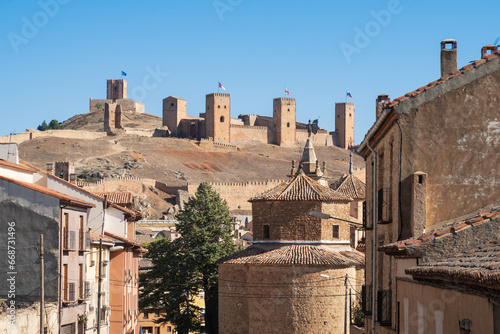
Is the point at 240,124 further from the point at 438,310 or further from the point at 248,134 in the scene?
the point at 438,310

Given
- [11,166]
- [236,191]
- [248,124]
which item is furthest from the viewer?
[248,124]

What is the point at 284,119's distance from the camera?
165 metres

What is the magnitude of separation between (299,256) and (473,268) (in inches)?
1157

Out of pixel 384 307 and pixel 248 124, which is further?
pixel 248 124

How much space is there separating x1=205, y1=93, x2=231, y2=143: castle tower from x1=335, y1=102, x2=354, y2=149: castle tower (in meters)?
27.1

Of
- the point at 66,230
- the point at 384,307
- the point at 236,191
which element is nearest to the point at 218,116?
the point at 236,191

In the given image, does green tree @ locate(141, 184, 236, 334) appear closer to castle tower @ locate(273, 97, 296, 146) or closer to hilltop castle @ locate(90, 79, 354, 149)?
hilltop castle @ locate(90, 79, 354, 149)

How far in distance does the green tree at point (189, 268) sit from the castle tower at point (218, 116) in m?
104

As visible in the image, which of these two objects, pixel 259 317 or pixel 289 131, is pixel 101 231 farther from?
pixel 289 131

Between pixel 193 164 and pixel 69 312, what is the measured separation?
119 m

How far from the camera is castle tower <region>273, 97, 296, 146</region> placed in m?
165

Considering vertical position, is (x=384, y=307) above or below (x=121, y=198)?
below

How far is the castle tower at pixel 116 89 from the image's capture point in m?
192

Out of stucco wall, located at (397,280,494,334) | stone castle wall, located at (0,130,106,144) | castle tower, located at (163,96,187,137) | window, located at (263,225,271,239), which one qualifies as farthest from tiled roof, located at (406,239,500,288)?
castle tower, located at (163,96,187,137)
